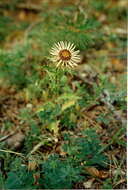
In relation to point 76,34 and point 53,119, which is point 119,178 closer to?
point 53,119

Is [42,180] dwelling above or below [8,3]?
below

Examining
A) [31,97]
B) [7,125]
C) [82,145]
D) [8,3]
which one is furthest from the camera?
[8,3]

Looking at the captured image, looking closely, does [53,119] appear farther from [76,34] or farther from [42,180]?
[76,34]

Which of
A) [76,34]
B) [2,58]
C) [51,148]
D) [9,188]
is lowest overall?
[9,188]

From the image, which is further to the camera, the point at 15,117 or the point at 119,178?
the point at 15,117

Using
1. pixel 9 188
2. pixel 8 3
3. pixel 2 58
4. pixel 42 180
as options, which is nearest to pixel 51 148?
pixel 42 180

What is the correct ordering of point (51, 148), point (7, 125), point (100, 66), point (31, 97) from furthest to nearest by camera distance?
point (100, 66) → point (31, 97) → point (7, 125) → point (51, 148)
